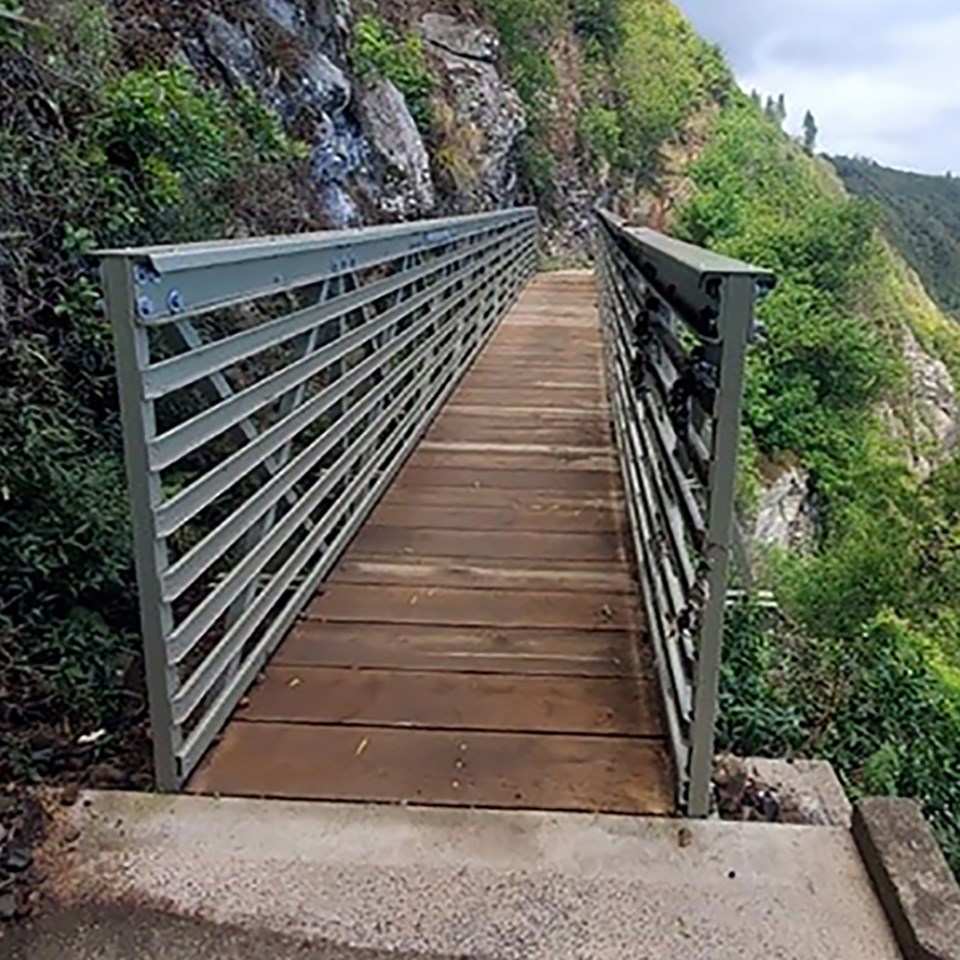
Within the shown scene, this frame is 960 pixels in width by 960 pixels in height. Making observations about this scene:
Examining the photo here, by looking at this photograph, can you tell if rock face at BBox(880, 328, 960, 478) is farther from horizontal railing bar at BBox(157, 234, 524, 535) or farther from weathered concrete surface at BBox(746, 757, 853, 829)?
weathered concrete surface at BBox(746, 757, 853, 829)

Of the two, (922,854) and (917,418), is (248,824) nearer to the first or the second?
(922,854)

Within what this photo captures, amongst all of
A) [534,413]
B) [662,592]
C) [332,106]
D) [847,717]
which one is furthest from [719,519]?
[332,106]

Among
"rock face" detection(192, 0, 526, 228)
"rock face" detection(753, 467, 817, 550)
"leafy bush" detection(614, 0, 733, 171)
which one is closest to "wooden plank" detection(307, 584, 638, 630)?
"rock face" detection(192, 0, 526, 228)

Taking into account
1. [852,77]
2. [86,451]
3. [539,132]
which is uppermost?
[852,77]

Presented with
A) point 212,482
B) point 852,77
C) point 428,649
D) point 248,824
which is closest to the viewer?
point 248,824

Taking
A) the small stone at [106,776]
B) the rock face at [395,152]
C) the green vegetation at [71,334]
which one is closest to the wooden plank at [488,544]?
the green vegetation at [71,334]

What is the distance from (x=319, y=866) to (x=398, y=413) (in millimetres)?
2797

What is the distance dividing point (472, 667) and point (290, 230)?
3457 millimetres

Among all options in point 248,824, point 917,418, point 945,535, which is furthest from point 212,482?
point 917,418

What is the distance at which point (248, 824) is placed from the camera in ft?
6.00

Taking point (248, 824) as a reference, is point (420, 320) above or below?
above

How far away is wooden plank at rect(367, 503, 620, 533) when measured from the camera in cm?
364

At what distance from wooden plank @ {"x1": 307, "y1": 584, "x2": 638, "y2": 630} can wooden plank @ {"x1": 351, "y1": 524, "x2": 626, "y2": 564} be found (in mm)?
321

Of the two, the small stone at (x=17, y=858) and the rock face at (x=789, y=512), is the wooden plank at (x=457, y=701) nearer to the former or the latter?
the small stone at (x=17, y=858)
